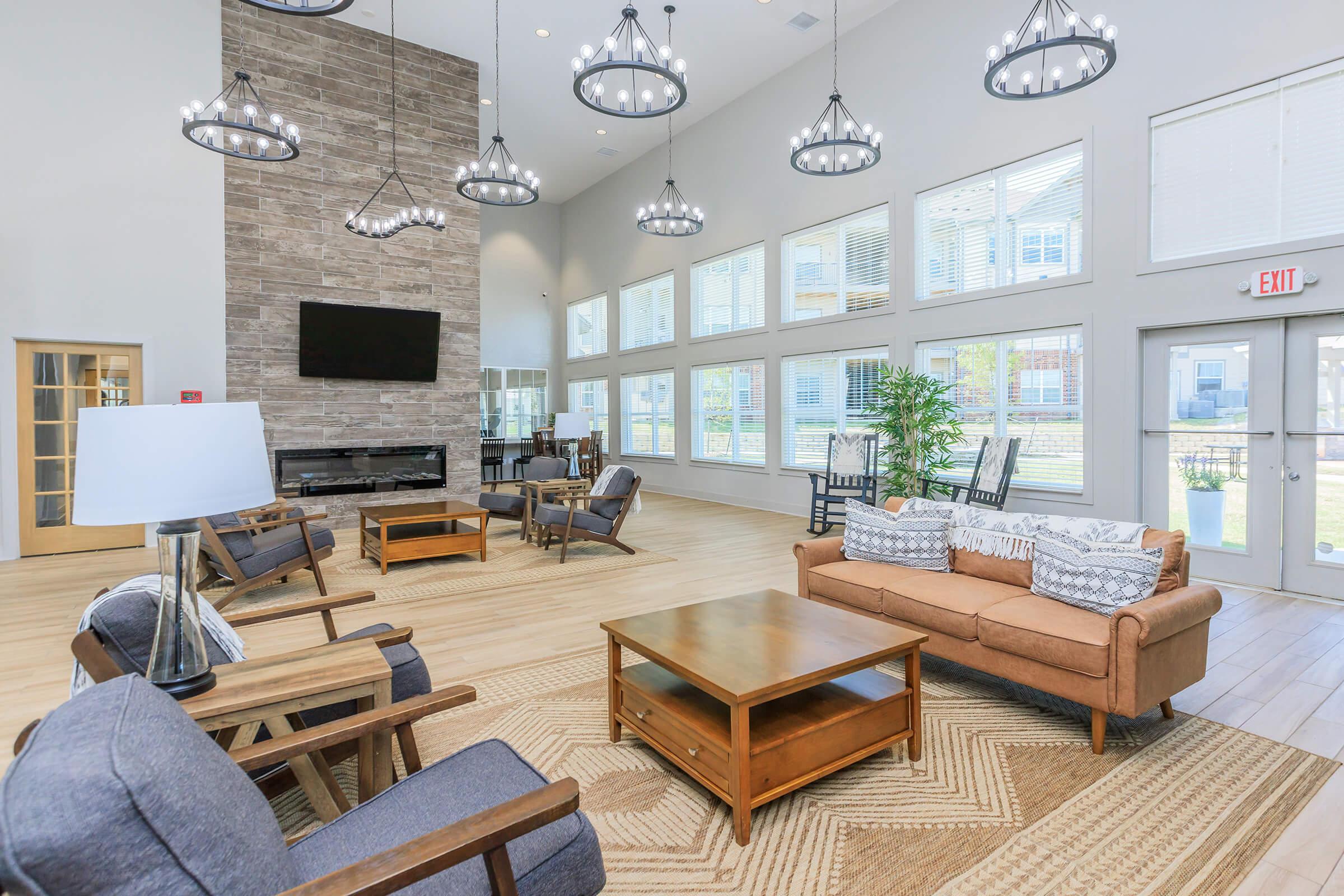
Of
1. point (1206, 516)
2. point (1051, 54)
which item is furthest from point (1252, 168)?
point (1206, 516)

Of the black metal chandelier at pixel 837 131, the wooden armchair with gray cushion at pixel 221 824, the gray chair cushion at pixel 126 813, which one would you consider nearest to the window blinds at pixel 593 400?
the black metal chandelier at pixel 837 131

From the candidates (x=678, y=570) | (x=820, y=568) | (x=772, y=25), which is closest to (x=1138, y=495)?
(x=820, y=568)

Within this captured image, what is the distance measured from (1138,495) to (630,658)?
14.7ft

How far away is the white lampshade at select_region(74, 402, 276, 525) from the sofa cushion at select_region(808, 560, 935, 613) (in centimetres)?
273

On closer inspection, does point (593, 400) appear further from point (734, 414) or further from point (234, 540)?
point (234, 540)

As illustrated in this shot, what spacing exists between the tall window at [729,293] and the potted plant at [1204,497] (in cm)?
506

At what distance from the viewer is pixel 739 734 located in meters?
1.96

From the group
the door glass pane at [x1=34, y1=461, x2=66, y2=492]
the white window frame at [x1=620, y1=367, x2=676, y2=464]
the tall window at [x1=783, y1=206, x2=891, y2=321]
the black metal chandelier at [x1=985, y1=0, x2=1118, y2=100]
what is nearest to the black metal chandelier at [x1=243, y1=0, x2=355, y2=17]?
the black metal chandelier at [x1=985, y1=0, x2=1118, y2=100]

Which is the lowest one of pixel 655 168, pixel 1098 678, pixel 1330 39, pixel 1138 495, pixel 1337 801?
pixel 1337 801

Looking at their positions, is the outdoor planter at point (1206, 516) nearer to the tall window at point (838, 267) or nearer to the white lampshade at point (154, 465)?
the tall window at point (838, 267)

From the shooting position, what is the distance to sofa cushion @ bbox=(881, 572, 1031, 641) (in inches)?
113

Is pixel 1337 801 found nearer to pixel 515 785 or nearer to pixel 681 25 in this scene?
pixel 515 785

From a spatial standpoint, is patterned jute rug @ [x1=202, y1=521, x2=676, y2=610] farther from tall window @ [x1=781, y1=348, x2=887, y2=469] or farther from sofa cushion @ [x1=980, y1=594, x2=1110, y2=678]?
sofa cushion @ [x1=980, y1=594, x2=1110, y2=678]

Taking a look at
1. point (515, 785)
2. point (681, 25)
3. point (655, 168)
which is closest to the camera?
point (515, 785)
